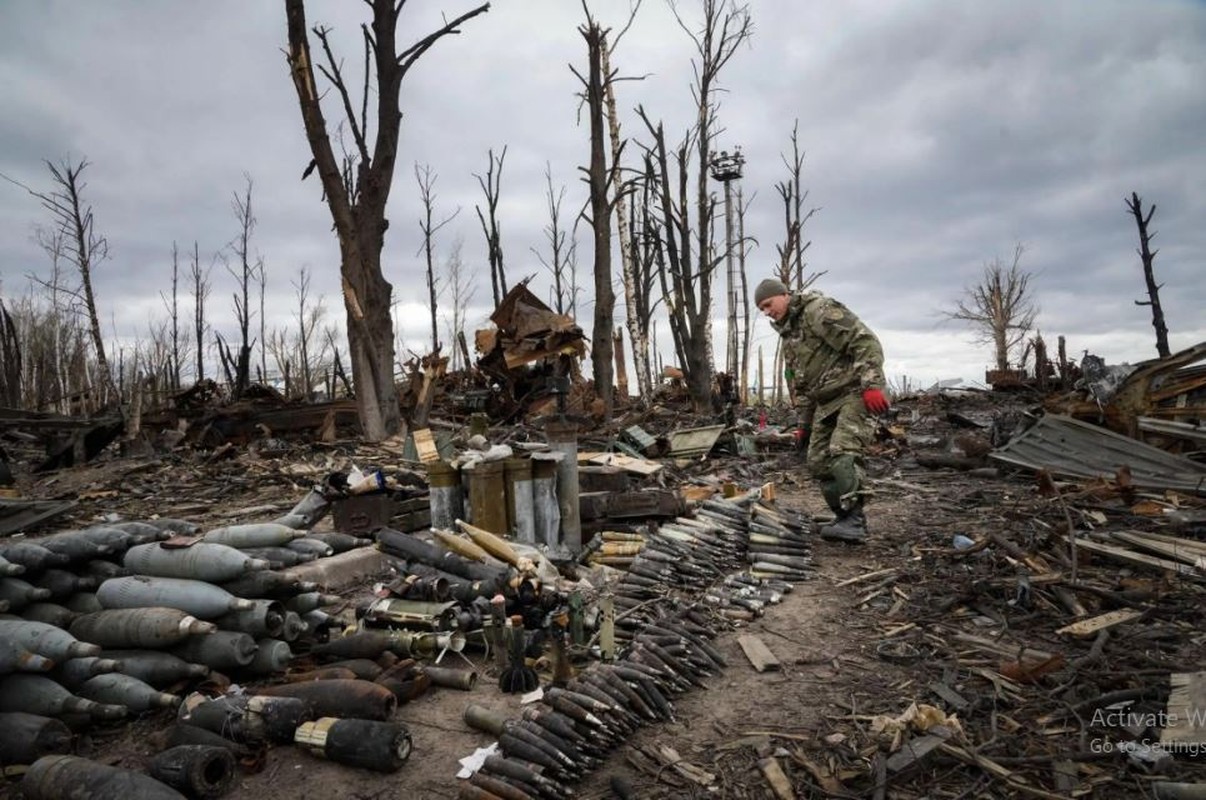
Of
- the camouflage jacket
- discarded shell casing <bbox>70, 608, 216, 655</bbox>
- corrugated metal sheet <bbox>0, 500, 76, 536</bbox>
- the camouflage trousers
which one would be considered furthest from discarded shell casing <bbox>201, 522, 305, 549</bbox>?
corrugated metal sheet <bbox>0, 500, 76, 536</bbox>

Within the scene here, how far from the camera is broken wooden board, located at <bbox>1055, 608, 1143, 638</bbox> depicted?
394 centimetres

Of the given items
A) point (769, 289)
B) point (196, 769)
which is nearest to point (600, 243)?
point (769, 289)

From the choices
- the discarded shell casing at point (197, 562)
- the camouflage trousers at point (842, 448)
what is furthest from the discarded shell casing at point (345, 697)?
the camouflage trousers at point (842, 448)

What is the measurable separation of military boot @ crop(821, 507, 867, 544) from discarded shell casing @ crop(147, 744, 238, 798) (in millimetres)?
5392

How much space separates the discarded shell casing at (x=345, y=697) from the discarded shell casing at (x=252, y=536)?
137 cm

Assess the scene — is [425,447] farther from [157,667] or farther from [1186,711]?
[1186,711]

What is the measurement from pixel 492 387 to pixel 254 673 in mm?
13859

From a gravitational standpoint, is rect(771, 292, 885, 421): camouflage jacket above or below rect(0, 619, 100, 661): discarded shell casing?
above

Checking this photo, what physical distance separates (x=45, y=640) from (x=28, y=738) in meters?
0.52

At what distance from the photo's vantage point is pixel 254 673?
3746 mm

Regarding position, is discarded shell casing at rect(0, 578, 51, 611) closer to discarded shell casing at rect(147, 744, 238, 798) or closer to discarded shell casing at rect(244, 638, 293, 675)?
discarded shell casing at rect(244, 638, 293, 675)

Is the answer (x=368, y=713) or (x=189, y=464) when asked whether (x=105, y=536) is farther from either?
(x=189, y=464)

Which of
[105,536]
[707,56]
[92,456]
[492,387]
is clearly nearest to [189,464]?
[92,456]

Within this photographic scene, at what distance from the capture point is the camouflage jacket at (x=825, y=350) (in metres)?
6.48
